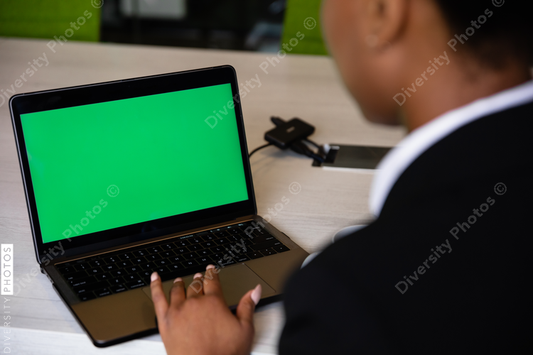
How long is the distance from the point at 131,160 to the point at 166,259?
0.56 ft

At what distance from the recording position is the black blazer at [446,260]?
0.40m

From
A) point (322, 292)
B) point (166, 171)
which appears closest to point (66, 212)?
point (166, 171)

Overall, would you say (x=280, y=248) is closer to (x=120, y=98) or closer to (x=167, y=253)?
(x=167, y=253)

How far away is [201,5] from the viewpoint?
355 centimetres

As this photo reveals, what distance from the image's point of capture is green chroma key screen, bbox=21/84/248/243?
2.57ft

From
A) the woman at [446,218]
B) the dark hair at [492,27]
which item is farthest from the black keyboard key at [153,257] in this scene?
the dark hair at [492,27]

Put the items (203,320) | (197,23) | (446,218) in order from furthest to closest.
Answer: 1. (197,23)
2. (203,320)
3. (446,218)

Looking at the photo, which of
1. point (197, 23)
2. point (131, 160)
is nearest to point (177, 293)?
point (131, 160)

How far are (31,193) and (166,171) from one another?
203 millimetres

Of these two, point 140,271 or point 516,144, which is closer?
point 516,144

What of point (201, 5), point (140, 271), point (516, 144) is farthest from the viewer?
point (201, 5)

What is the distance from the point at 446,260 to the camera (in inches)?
16.3

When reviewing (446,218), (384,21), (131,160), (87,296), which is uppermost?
(384,21)

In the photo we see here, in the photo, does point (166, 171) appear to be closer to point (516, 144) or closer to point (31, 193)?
point (31, 193)
